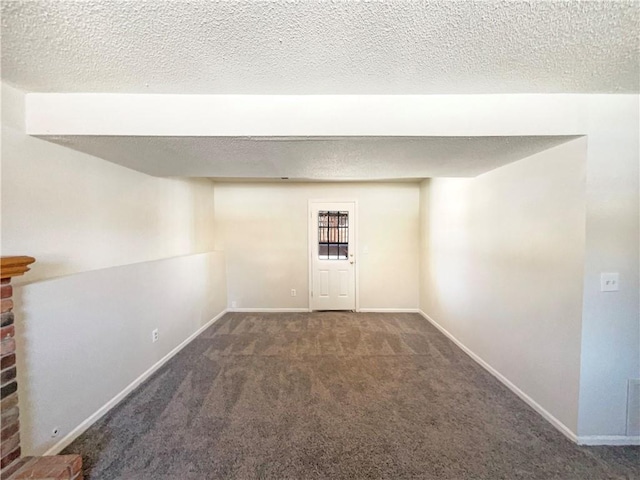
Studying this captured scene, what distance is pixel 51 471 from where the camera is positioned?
121cm

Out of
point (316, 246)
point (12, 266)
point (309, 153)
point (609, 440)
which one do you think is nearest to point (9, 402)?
point (12, 266)

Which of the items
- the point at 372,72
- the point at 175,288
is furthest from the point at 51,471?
the point at 372,72

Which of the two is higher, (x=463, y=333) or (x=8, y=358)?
(x=8, y=358)

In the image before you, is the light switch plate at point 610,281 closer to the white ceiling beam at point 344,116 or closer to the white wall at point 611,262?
the white wall at point 611,262

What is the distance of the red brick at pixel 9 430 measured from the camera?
3.93 ft

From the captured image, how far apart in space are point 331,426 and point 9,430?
177 cm

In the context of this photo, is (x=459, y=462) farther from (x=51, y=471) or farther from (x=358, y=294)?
(x=358, y=294)

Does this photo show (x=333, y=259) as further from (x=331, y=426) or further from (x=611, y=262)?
(x=611, y=262)

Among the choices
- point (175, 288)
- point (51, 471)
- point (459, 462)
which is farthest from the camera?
point (175, 288)

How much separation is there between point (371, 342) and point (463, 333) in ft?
3.54

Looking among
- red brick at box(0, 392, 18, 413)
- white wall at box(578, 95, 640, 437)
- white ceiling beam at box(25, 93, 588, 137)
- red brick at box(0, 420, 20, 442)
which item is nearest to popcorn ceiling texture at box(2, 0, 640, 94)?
white ceiling beam at box(25, 93, 588, 137)

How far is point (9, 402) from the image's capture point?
123 cm

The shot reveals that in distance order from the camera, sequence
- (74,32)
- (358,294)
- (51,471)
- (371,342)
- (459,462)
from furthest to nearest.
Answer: (358,294)
(371,342)
(459,462)
(51,471)
(74,32)

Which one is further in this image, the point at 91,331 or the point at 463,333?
the point at 463,333
